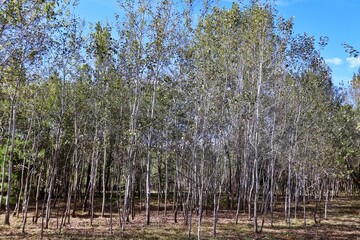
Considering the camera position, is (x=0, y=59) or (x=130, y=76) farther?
(x=130, y=76)

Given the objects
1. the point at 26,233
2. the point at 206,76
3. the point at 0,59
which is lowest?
the point at 26,233

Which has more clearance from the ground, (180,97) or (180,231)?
(180,97)

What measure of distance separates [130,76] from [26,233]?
29.8ft

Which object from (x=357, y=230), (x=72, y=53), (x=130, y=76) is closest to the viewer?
(x=72, y=53)

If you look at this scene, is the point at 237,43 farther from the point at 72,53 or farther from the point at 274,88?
the point at 72,53

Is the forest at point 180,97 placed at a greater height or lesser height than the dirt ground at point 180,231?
greater

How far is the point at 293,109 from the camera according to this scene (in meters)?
22.5

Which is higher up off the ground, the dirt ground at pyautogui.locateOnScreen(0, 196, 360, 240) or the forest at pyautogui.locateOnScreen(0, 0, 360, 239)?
the forest at pyautogui.locateOnScreen(0, 0, 360, 239)

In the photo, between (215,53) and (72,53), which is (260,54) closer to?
(215,53)

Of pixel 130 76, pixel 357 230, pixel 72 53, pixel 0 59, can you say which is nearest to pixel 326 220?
pixel 357 230

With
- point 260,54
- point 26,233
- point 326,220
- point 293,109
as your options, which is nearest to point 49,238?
point 26,233

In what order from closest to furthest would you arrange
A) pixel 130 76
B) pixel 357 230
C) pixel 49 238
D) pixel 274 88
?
pixel 49 238 → pixel 130 76 → pixel 357 230 → pixel 274 88

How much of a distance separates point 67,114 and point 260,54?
42.5 feet

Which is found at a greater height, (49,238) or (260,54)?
(260,54)
